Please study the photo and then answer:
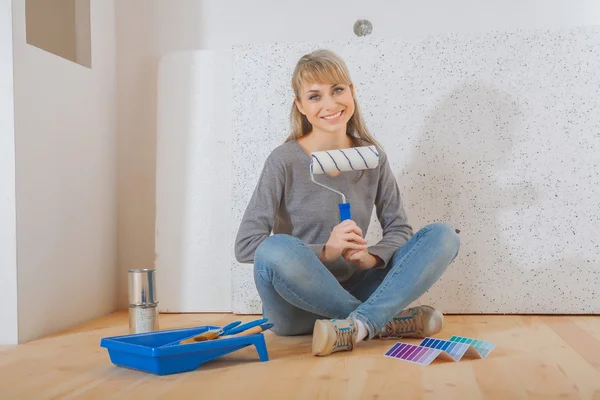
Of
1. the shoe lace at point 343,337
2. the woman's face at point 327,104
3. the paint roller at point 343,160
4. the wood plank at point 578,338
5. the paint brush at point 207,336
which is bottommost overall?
the wood plank at point 578,338

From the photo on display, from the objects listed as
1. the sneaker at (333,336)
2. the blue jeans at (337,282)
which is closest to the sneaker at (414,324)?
the blue jeans at (337,282)

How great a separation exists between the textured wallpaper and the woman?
352mm

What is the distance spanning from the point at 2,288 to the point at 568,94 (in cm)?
196

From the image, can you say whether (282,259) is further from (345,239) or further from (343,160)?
(343,160)

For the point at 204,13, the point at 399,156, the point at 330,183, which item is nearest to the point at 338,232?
the point at 330,183

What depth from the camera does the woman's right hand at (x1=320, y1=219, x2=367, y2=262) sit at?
178 cm

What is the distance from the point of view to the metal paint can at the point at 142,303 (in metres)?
1.88

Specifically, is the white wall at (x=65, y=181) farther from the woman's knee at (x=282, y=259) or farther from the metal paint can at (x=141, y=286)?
the woman's knee at (x=282, y=259)

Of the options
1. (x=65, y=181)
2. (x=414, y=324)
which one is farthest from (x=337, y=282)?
(x=65, y=181)

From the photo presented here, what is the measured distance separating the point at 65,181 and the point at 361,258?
41.2 inches

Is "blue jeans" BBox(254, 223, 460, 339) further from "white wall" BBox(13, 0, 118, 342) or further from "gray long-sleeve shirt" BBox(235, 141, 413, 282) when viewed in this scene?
"white wall" BBox(13, 0, 118, 342)

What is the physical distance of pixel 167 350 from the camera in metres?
1.51

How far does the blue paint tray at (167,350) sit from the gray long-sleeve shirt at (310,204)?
35 cm

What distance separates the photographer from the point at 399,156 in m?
2.45
